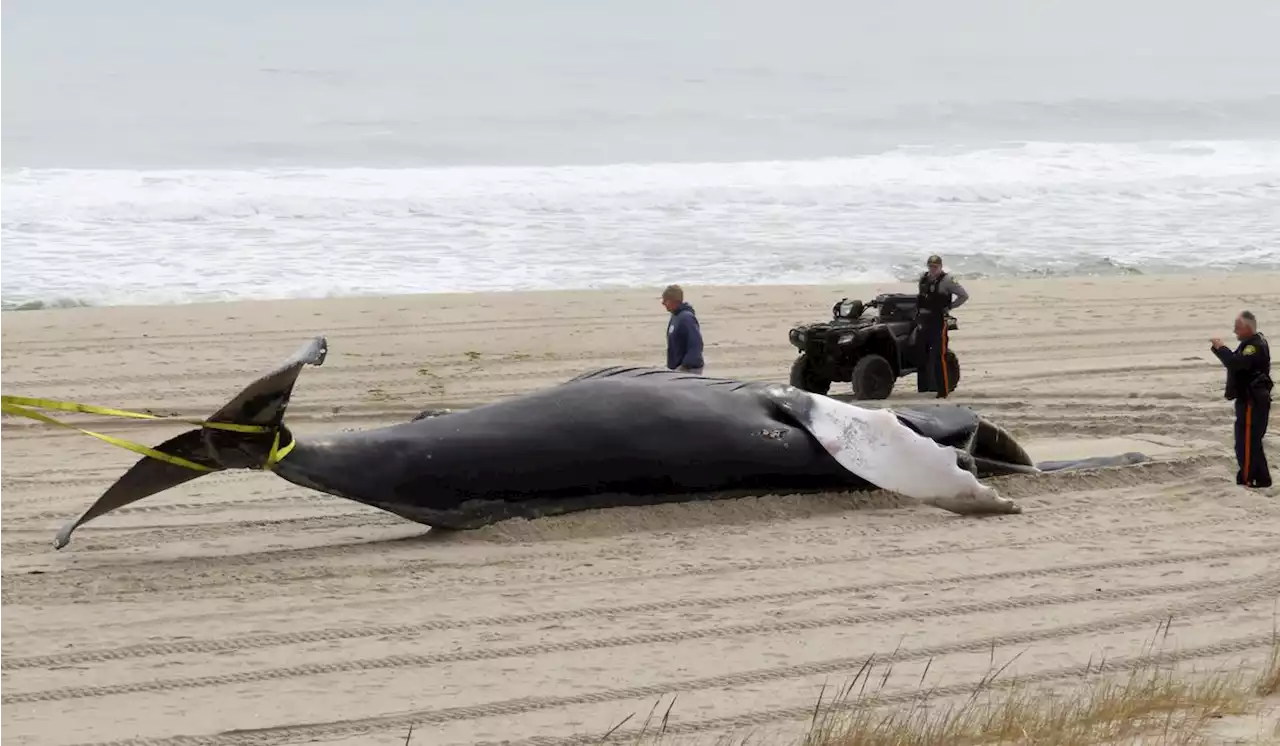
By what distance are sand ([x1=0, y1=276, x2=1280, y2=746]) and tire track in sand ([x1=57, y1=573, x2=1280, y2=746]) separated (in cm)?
2

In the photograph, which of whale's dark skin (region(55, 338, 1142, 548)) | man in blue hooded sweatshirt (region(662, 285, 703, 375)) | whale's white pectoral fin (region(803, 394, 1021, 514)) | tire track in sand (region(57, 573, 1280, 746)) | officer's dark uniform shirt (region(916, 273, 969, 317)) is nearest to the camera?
tire track in sand (region(57, 573, 1280, 746))

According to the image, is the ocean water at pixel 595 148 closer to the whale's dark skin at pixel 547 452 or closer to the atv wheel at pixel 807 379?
the atv wheel at pixel 807 379

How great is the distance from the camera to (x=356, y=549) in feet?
32.3

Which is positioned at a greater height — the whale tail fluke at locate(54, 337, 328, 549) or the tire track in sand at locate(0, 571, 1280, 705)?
the whale tail fluke at locate(54, 337, 328, 549)

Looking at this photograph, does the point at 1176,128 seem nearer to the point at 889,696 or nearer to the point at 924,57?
the point at 924,57

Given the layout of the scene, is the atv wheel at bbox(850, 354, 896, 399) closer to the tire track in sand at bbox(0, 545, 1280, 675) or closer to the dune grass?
the tire track in sand at bbox(0, 545, 1280, 675)

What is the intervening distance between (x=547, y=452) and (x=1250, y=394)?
5043 mm

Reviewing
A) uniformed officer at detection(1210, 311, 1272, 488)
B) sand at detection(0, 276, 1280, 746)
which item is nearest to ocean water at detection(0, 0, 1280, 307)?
sand at detection(0, 276, 1280, 746)

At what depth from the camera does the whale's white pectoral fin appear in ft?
35.2

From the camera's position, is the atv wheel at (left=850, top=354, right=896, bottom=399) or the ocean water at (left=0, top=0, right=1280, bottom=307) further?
the ocean water at (left=0, top=0, right=1280, bottom=307)

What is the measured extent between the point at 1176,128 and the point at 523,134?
21994mm

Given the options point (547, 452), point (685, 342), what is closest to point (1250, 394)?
point (685, 342)

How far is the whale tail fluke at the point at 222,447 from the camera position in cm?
920

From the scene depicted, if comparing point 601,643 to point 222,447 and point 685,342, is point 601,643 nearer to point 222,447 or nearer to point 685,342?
point 222,447
